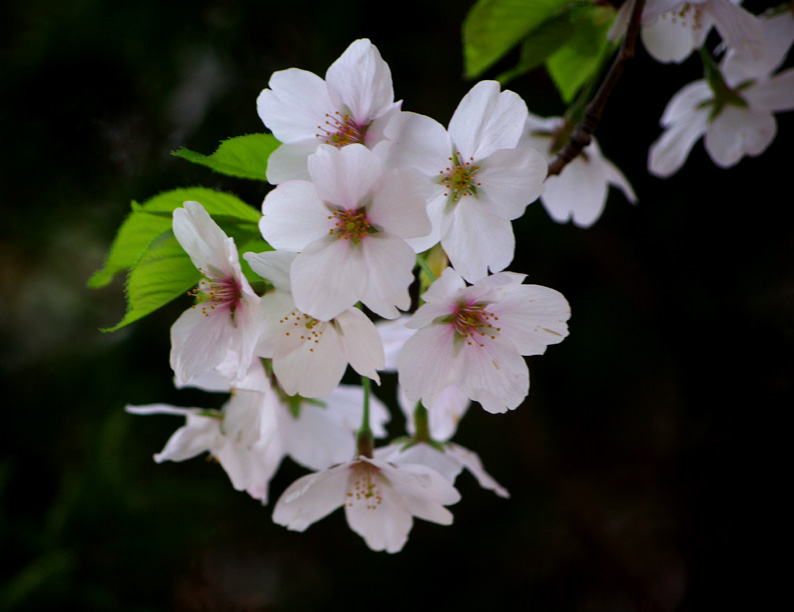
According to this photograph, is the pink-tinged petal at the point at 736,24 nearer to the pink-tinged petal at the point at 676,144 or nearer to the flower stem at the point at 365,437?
the pink-tinged petal at the point at 676,144

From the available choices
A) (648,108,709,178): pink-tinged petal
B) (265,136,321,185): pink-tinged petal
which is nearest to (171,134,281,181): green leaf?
(265,136,321,185): pink-tinged petal

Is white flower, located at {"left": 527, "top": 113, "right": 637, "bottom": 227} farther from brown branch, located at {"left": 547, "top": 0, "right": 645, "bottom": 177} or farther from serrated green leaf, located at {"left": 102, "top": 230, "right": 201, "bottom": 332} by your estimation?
serrated green leaf, located at {"left": 102, "top": 230, "right": 201, "bottom": 332}

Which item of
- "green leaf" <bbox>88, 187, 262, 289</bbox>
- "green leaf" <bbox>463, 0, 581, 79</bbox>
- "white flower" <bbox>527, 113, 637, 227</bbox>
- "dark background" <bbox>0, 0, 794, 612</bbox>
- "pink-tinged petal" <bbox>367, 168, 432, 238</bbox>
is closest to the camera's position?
"pink-tinged petal" <bbox>367, 168, 432, 238</bbox>

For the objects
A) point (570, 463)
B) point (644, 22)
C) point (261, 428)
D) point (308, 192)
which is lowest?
point (570, 463)

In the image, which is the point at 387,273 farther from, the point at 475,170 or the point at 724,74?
the point at 724,74

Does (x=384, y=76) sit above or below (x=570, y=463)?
above

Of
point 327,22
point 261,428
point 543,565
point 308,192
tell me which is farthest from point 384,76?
point 543,565

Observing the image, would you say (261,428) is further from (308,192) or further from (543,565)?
(543,565)
